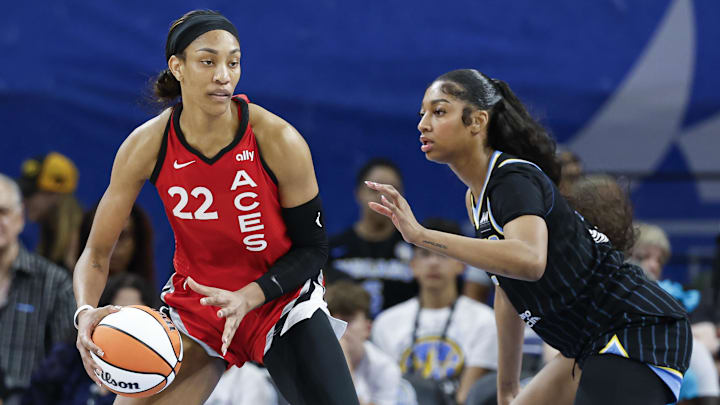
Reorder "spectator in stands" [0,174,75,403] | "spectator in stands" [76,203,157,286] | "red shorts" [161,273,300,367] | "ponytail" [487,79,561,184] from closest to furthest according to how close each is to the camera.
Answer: "red shorts" [161,273,300,367] < "ponytail" [487,79,561,184] < "spectator in stands" [0,174,75,403] < "spectator in stands" [76,203,157,286]

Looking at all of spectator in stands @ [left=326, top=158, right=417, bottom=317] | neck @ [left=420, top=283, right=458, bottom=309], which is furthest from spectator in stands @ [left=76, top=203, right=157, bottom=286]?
neck @ [left=420, top=283, right=458, bottom=309]

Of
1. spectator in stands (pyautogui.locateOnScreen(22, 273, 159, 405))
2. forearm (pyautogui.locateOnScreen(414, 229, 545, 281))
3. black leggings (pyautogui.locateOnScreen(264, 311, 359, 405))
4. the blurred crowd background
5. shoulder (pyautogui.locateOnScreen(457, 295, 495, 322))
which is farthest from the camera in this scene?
the blurred crowd background

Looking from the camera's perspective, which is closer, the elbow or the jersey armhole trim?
the elbow

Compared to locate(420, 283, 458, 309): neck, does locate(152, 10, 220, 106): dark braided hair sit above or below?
above

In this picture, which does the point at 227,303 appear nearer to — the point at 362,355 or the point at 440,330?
the point at 362,355

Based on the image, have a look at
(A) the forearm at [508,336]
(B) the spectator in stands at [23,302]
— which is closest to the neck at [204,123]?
(A) the forearm at [508,336]

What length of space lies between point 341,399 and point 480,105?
4.04 feet

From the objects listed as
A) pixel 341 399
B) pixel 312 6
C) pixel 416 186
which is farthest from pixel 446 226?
pixel 341 399

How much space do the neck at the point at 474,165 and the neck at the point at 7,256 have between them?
3.37 meters

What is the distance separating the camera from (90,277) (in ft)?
11.9

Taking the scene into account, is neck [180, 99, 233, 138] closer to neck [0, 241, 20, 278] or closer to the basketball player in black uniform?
the basketball player in black uniform

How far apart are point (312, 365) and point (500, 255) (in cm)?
86

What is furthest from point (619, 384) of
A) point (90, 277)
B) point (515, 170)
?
point (90, 277)

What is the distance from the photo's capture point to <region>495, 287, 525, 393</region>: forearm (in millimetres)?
4039
